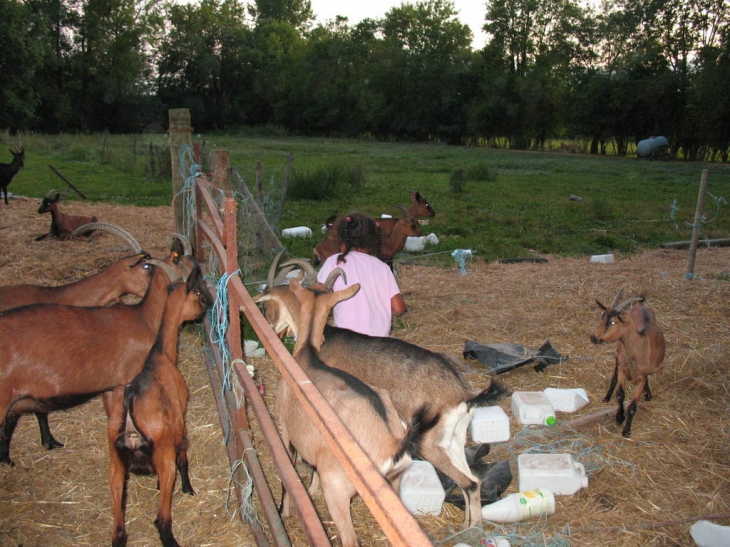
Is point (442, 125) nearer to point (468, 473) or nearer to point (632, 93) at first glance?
point (632, 93)

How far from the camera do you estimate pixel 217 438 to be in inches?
174

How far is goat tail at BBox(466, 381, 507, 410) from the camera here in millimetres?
3293

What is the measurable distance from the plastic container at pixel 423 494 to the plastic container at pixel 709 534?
4.67 feet

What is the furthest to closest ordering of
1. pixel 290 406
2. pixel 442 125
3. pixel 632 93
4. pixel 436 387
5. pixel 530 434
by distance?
pixel 442 125, pixel 632 93, pixel 530 434, pixel 436 387, pixel 290 406

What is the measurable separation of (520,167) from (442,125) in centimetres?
2119

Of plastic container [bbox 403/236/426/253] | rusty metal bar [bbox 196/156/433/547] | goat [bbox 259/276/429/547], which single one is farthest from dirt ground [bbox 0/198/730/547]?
plastic container [bbox 403/236/426/253]

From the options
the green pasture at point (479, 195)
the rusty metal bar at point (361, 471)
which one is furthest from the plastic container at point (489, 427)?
the green pasture at point (479, 195)

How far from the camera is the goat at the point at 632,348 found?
4793mm

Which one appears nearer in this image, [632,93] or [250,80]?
[632,93]

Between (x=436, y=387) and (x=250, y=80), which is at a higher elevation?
(x=250, y=80)

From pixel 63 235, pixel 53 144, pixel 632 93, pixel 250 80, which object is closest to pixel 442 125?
pixel 632 93

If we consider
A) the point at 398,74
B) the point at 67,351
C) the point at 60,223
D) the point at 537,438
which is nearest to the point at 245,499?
the point at 67,351

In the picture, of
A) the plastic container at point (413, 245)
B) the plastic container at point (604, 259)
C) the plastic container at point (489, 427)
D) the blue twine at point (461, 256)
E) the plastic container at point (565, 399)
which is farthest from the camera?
the plastic container at point (413, 245)

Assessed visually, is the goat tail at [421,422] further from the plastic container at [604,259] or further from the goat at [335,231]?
the plastic container at [604,259]
